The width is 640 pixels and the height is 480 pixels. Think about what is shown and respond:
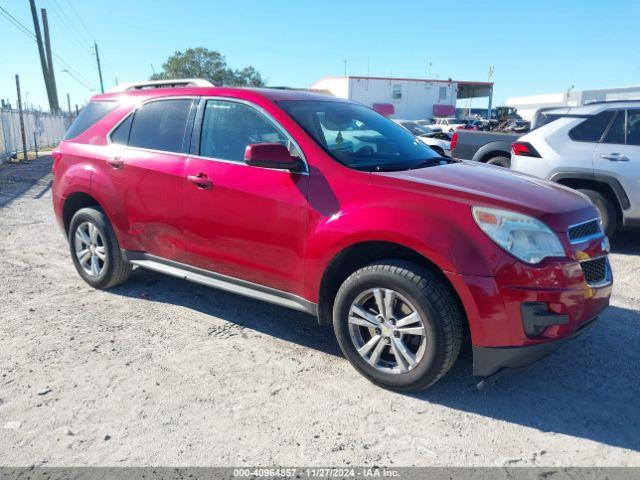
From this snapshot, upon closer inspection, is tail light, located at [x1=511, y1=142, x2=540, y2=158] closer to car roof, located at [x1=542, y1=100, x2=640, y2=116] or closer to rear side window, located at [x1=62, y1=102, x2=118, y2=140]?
car roof, located at [x1=542, y1=100, x2=640, y2=116]

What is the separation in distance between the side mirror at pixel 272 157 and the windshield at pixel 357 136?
0.24 meters

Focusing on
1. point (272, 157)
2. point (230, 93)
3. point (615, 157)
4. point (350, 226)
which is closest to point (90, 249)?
point (230, 93)

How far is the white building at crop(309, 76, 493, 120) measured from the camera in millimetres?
55438

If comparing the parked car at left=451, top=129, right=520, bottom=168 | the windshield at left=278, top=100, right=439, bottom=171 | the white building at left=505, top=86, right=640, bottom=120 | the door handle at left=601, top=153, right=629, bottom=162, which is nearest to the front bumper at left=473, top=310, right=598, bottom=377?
the windshield at left=278, top=100, right=439, bottom=171

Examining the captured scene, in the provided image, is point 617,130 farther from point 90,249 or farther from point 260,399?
point 90,249

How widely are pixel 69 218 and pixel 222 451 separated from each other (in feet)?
11.3

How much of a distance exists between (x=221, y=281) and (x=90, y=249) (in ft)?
5.56

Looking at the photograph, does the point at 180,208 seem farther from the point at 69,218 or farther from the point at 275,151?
the point at 69,218

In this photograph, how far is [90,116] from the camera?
4953 millimetres

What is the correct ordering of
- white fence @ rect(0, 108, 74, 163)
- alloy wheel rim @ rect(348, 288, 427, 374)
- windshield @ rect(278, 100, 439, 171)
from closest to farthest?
alloy wheel rim @ rect(348, 288, 427, 374) < windshield @ rect(278, 100, 439, 171) < white fence @ rect(0, 108, 74, 163)

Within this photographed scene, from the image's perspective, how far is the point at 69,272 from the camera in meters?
5.55

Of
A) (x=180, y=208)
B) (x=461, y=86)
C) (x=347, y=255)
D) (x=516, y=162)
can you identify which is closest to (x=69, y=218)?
(x=180, y=208)

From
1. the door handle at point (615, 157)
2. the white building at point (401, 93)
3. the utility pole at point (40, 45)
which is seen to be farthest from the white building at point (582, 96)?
the utility pole at point (40, 45)

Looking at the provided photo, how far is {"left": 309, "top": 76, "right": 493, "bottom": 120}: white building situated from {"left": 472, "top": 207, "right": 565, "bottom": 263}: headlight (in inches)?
2094
